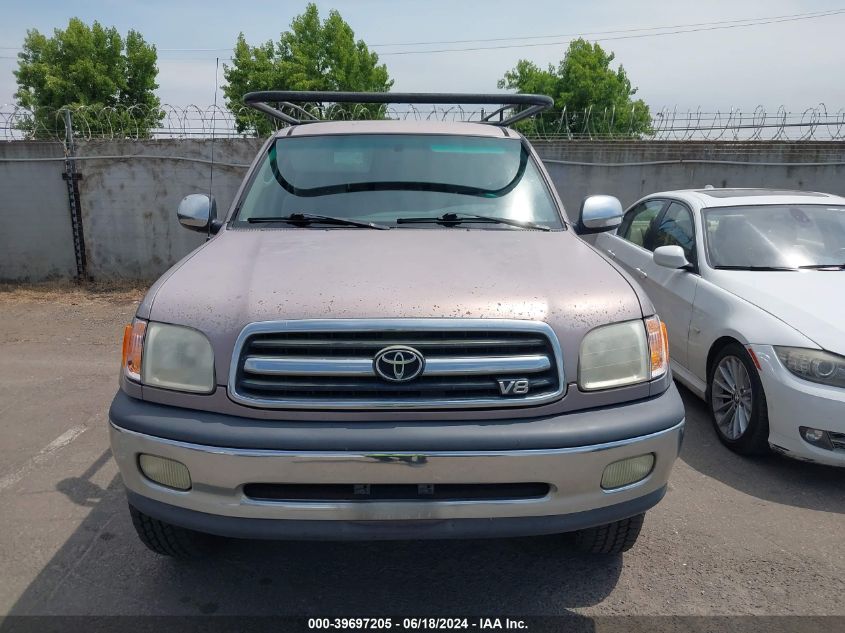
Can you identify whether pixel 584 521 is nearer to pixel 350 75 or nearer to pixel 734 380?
pixel 734 380

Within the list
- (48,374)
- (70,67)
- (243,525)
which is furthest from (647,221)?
(70,67)

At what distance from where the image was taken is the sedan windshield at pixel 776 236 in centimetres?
464

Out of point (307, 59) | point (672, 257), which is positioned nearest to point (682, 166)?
point (672, 257)

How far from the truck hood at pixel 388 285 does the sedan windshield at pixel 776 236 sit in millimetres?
2323

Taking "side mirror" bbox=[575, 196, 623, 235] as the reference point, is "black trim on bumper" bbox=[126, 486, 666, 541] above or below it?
below

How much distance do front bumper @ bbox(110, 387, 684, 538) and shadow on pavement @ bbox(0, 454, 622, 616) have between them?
54 centimetres

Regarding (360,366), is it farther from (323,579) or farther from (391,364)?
(323,579)

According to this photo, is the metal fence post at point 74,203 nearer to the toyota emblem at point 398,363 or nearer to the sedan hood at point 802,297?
the sedan hood at point 802,297

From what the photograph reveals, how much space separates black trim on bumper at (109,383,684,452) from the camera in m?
2.18

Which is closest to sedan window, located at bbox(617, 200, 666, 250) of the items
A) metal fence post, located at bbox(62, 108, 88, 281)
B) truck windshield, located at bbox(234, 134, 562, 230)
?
truck windshield, located at bbox(234, 134, 562, 230)

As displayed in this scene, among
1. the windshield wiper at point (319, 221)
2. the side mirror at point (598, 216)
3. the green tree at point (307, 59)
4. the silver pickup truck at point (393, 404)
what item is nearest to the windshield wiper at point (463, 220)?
the windshield wiper at point (319, 221)

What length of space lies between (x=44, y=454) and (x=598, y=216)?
3583 millimetres

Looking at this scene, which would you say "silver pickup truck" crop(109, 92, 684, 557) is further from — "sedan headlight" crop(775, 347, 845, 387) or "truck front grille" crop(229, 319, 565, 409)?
"sedan headlight" crop(775, 347, 845, 387)

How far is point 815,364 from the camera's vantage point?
3.64 m
